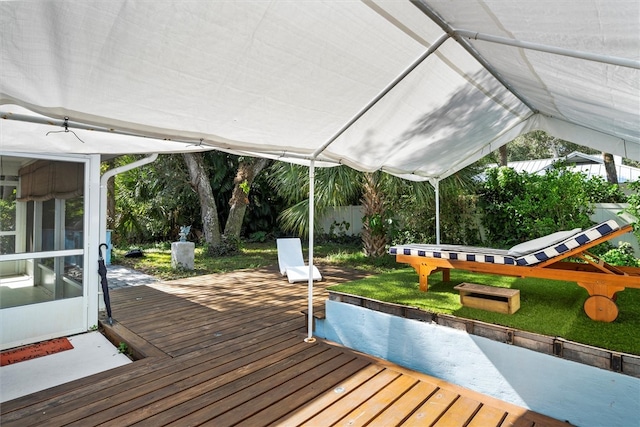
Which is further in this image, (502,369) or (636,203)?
(636,203)

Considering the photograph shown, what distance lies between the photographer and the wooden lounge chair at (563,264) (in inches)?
114

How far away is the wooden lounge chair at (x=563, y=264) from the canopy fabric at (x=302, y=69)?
1055 millimetres

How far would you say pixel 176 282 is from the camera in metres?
6.72

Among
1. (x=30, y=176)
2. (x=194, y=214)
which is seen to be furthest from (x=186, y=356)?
(x=194, y=214)

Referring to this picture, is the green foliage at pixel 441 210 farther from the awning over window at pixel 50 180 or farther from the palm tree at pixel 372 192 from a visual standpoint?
the awning over window at pixel 50 180

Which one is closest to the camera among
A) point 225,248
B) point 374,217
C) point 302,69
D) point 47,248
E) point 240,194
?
point 302,69

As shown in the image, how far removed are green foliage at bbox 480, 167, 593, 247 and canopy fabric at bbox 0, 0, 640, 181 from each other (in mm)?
3122

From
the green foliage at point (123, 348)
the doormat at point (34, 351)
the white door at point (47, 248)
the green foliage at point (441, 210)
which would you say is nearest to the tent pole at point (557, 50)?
the green foliage at point (123, 348)

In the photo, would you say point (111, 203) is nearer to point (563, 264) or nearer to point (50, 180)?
point (50, 180)

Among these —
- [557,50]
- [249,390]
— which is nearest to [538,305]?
[557,50]

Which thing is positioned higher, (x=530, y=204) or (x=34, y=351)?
(x=530, y=204)

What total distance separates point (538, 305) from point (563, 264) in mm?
522

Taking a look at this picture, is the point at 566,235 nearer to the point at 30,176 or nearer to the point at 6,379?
the point at 6,379

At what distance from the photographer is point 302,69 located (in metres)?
2.18
